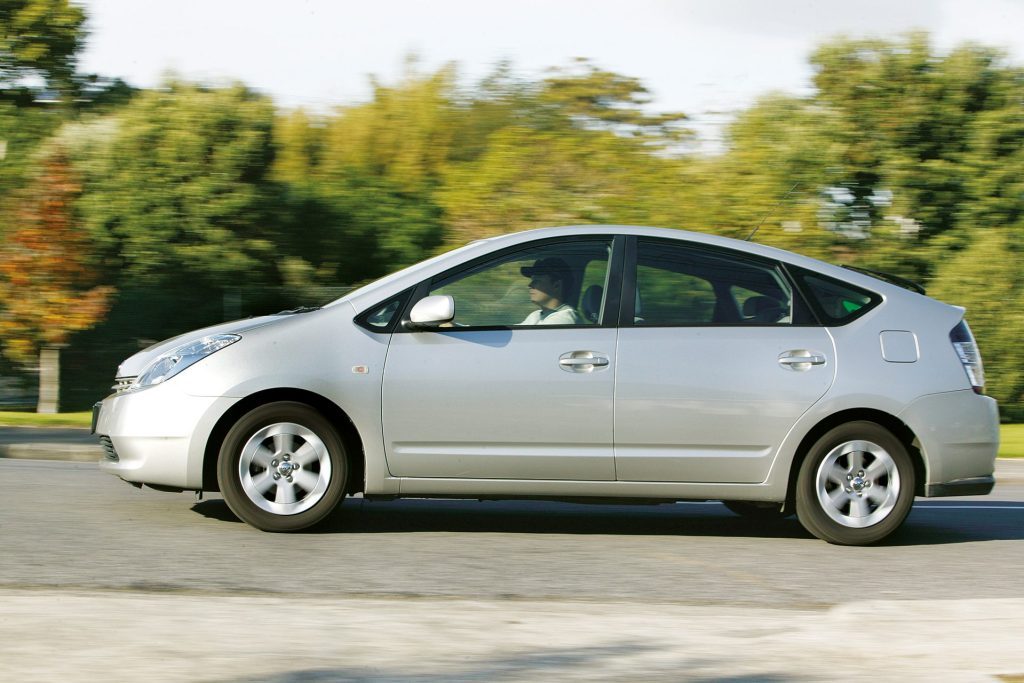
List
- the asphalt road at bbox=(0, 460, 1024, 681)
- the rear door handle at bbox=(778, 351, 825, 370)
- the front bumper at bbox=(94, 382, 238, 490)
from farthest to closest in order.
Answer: the rear door handle at bbox=(778, 351, 825, 370) → the front bumper at bbox=(94, 382, 238, 490) → the asphalt road at bbox=(0, 460, 1024, 681)

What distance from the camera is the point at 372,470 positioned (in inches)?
278

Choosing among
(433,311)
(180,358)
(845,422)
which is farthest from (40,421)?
(845,422)

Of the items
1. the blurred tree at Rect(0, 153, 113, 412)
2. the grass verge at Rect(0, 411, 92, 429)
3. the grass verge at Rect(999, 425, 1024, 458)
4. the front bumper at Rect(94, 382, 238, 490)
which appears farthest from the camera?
the blurred tree at Rect(0, 153, 113, 412)

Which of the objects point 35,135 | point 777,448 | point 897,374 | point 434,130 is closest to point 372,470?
point 777,448

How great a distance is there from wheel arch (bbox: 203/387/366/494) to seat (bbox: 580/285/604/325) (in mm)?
1460

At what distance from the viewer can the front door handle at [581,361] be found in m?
7.09

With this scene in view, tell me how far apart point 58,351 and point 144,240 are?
6.73 ft

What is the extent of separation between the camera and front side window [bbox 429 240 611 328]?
23.8ft

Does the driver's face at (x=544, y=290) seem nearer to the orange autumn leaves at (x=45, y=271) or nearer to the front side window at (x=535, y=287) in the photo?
the front side window at (x=535, y=287)

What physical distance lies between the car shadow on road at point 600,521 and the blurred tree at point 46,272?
31.9ft

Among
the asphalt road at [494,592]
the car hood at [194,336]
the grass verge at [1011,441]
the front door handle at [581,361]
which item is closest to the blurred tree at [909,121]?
the grass verge at [1011,441]

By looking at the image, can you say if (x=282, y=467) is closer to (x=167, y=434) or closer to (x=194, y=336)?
(x=167, y=434)

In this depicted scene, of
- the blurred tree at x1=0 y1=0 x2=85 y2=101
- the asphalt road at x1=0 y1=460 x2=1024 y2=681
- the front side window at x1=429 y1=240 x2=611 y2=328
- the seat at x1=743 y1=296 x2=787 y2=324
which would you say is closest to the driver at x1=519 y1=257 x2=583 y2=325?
the front side window at x1=429 y1=240 x2=611 y2=328

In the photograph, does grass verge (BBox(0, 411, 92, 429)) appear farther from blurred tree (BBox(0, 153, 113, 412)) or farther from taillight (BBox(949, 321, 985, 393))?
taillight (BBox(949, 321, 985, 393))
